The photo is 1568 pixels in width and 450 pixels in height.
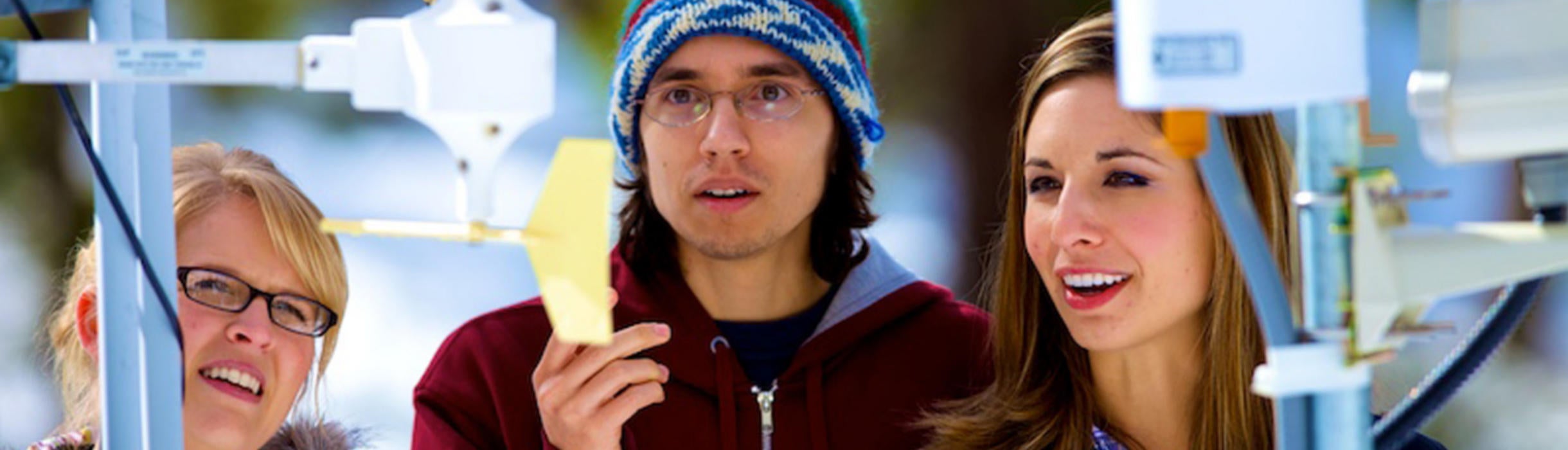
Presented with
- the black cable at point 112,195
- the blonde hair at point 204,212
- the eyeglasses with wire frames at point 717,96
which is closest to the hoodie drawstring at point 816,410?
the eyeglasses with wire frames at point 717,96

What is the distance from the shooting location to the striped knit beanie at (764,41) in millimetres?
2441

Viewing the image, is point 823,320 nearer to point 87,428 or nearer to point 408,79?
point 87,428

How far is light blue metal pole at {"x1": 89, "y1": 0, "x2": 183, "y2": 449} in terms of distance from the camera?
157cm

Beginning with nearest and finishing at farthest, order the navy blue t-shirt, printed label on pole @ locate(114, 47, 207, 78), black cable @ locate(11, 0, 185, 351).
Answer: printed label on pole @ locate(114, 47, 207, 78) → black cable @ locate(11, 0, 185, 351) → the navy blue t-shirt

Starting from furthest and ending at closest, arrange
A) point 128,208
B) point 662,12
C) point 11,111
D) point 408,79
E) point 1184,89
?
point 11,111, point 662,12, point 128,208, point 408,79, point 1184,89

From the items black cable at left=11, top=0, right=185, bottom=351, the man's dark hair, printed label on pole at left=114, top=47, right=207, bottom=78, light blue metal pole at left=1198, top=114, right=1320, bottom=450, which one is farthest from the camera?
the man's dark hair

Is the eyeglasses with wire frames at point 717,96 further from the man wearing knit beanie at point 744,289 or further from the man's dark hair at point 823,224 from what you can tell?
the man's dark hair at point 823,224

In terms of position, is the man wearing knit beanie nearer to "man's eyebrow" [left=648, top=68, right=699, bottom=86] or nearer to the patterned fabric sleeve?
"man's eyebrow" [left=648, top=68, right=699, bottom=86]

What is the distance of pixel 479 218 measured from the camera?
1274 mm

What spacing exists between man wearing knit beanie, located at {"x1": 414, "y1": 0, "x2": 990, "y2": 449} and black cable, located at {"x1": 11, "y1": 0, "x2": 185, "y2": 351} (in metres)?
0.75

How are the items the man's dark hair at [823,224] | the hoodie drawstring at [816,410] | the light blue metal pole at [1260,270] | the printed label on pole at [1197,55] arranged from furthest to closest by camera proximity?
the man's dark hair at [823,224] → the hoodie drawstring at [816,410] → the light blue metal pole at [1260,270] → the printed label on pole at [1197,55]

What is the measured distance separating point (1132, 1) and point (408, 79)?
54 centimetres

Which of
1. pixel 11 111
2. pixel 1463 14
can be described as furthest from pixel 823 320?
pixel 11 111

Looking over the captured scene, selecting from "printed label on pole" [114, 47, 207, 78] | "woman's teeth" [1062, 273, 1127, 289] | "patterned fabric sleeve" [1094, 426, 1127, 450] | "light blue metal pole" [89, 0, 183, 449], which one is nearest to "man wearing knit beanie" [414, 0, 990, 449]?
"patterned fabric sleeve" [1094, 426, 1127, 450]
